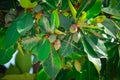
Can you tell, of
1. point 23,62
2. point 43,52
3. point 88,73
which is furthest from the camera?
point 23,62

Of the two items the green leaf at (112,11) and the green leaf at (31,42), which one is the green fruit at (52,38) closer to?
the green leaf at (31,42)

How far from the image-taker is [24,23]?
887 millimetres

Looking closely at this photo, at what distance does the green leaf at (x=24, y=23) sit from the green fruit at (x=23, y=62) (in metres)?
0.53

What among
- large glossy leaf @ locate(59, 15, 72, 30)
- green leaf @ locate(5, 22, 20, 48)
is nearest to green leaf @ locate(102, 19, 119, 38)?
large glossy leaf @ locate(59, 15, 72, 30)

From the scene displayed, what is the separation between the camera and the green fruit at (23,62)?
146cm

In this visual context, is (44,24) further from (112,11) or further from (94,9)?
(112,11)

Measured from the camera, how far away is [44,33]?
0.87 m

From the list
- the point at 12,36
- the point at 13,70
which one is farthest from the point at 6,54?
the point at 13,70

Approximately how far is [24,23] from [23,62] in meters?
0.64

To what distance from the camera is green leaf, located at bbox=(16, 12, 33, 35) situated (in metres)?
0.87

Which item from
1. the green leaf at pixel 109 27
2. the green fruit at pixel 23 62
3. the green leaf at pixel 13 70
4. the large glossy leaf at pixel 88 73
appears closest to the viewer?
the green leaf at pixel 109 27

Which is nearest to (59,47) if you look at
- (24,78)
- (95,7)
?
(95,7)

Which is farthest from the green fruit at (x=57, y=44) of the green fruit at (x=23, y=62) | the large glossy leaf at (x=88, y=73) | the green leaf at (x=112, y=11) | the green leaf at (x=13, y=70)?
the green leaf at (x=13, y=70)

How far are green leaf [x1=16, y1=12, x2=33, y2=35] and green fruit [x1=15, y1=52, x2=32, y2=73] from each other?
534 millimetres
